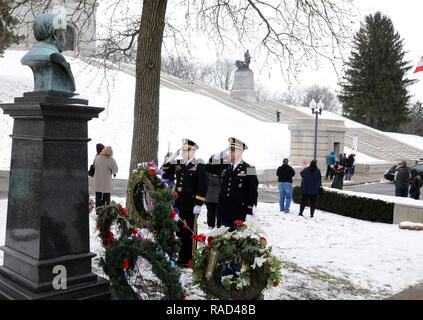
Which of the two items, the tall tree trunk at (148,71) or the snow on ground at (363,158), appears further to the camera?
the snow on ground at (363,158)

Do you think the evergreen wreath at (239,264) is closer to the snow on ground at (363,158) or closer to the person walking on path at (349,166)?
the person walking on path at (349,166)

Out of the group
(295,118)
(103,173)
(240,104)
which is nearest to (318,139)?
(295,118)

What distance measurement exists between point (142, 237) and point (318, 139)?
23828 mm

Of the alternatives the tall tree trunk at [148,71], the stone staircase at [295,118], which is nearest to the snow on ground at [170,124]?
the stone staircase at [295,118]

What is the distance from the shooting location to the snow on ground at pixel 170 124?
87.1 feet

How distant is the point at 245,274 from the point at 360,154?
112 feet

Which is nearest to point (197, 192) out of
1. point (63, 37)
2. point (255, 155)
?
point (63, 37)

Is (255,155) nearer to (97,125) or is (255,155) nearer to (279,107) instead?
(97,125)

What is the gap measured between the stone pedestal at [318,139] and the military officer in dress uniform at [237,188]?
2134cm

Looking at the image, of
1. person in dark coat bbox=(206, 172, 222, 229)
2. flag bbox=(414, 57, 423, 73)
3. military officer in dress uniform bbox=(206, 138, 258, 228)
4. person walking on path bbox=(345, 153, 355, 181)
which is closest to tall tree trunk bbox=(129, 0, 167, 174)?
person in dark coat bbox=(206, 172, 222, 229)

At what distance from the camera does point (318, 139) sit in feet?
90.7

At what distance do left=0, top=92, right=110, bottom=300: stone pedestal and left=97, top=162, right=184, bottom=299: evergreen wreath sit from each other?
10.1 inches

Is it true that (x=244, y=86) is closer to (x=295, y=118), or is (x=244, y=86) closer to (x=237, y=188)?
(x=295, y=118)

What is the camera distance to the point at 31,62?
4520 millimetres
